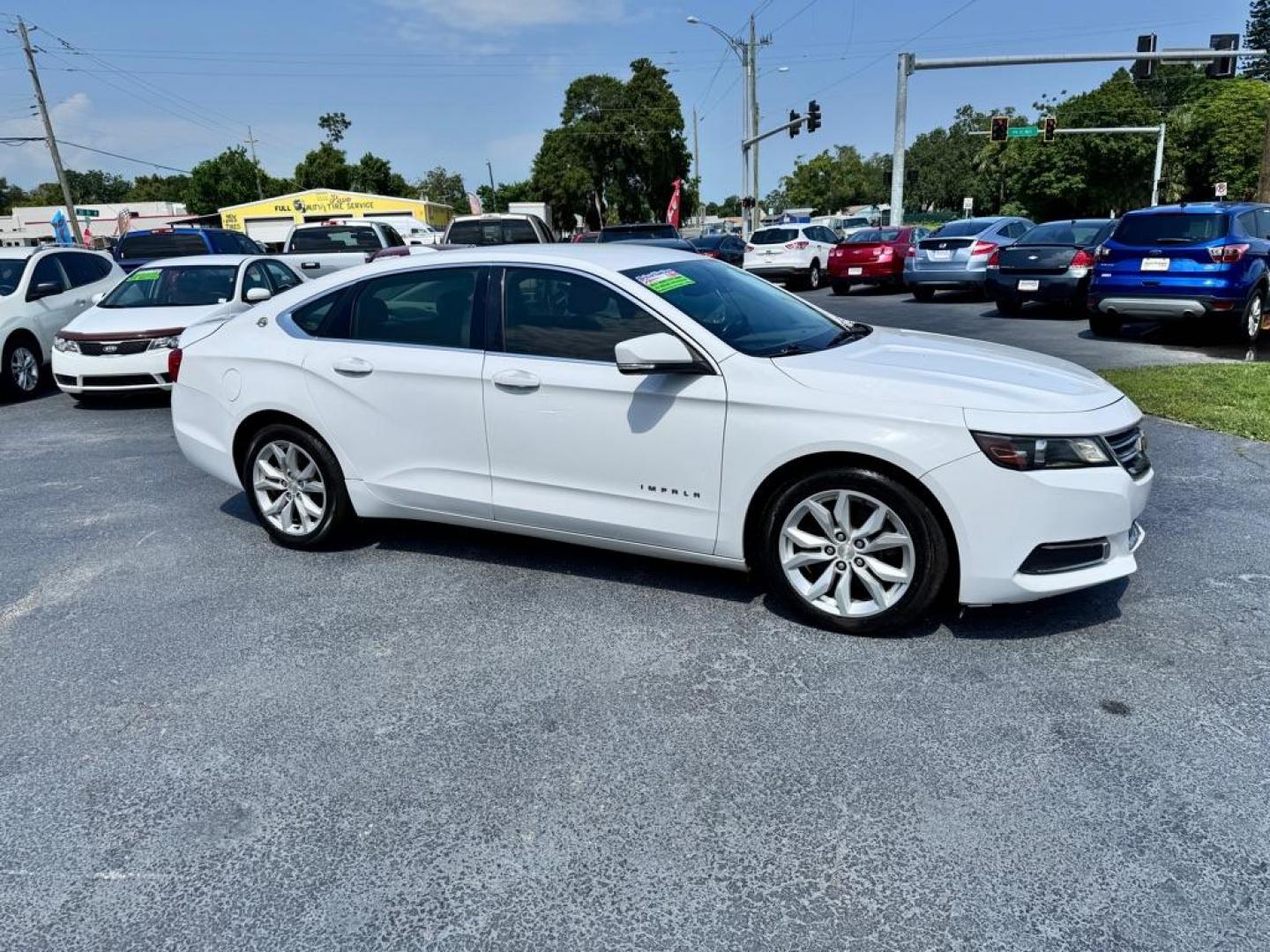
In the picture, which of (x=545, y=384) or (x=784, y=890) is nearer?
(x=784, y=890)

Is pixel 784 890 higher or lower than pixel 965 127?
lower

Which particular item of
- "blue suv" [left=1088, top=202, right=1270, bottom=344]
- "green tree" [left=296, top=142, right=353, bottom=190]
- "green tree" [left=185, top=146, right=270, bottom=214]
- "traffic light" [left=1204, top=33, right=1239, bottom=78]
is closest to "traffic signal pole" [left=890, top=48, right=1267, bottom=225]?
"traffic light" [left=1204, top=33, right=1239, bottom=78]

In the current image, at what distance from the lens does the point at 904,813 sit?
109 inches

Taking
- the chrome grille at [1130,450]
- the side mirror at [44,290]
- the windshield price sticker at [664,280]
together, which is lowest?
the chrome grille at [1130,450]

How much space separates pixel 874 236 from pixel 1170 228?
9.53 m

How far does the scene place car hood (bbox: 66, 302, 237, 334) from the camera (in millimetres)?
9562

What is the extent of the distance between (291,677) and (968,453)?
9.26ft

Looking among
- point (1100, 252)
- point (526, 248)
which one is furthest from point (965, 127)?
point (526, 248)

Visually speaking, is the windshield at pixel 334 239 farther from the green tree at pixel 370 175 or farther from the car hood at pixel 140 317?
the green tree at pixel 370 175

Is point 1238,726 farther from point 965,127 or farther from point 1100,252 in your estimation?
point 965,127

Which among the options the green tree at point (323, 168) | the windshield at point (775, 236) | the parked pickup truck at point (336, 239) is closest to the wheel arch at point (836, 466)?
the parked pickup truck at point (336, 239)

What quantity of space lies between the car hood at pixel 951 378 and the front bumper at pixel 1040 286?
10.8m

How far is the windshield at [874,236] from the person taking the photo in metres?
20.0

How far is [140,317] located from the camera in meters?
9.77
